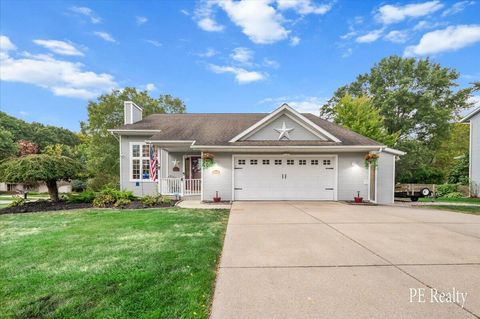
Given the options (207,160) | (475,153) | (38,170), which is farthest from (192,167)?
(475,153)

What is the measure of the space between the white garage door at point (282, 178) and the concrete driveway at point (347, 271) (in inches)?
197

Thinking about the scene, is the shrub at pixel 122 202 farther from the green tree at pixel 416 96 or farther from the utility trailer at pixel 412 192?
the green tree at pixel 416 96

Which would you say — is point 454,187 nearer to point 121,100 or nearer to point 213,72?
point 213,72

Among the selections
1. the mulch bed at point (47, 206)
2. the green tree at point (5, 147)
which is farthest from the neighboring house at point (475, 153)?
the green tree at point (5, 147)

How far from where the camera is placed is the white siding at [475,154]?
15631 mm

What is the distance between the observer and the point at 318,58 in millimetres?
18062

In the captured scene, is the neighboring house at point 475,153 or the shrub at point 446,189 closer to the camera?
the neighboring house at point 475,153

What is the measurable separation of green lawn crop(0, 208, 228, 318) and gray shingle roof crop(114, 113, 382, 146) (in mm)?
6271

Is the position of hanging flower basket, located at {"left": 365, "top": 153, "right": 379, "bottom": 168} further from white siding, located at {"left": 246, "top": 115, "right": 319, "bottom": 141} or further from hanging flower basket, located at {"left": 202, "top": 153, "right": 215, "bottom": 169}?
hanging flower basket, located at {"left": 202, "top": 153, "right": 215, "bottom": 169}

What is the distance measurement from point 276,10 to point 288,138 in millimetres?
6706

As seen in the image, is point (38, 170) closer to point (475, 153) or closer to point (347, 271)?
point (347, 271)

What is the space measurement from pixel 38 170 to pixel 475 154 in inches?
941

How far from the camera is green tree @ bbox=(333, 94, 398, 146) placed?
2136cm

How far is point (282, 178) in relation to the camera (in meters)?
11.4
